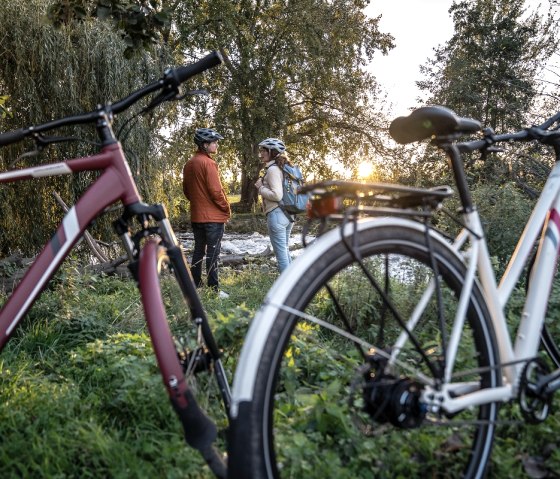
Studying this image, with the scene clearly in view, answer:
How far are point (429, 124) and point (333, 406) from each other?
1130mm

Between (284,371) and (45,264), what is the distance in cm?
130

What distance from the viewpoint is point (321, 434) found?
2.16 m

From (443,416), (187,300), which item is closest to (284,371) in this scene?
(187,300)

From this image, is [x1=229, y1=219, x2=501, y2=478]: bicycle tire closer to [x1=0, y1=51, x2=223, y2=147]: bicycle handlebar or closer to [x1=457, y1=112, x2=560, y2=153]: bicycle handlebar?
[x1=457, y1=112, x2=560, y2=153]: bicycle handlebar

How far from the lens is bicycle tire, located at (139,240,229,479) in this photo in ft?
5.57

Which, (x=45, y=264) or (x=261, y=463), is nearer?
(x=261, y=463)

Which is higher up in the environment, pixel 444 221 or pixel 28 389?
pixel 444 221

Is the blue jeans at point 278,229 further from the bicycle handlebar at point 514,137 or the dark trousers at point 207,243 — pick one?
the bicycle handlebar at point 514,137

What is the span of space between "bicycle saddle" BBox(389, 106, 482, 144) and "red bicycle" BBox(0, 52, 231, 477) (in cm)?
67

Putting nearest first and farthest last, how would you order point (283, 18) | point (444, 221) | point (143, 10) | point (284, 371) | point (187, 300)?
point (187, 300), point (284, 371), point (143, 10), point (444, 221), point (283, 18)

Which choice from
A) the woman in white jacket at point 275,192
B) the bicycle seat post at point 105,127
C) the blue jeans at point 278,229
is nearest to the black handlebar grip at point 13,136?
the bicycle seat post at point 105,127

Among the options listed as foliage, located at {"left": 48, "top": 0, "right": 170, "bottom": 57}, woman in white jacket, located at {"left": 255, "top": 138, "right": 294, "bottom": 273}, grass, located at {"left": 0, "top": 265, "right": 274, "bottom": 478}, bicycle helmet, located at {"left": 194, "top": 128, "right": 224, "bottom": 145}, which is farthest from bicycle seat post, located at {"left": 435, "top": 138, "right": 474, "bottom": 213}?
bicycle helmet, located at {"left": 194, "top": 128, "right": 224, "bottom": 145}

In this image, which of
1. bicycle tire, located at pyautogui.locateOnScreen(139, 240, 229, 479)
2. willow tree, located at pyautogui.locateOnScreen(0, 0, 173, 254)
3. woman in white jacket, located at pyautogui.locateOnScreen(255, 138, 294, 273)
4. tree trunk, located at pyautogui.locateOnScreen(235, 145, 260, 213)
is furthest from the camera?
tree trunk, located at pyautogui.locateOnScreen(235, 145, 260, 213)

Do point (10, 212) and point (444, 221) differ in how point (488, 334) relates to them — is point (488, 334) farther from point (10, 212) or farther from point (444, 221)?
point (10, 212)
